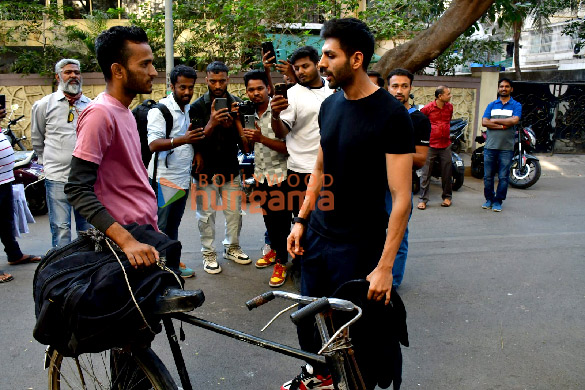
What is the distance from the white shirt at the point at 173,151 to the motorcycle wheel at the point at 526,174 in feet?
21.6

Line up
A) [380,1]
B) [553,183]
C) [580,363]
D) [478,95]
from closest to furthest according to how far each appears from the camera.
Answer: [580,363], [553,183], [380,1], [478,95]

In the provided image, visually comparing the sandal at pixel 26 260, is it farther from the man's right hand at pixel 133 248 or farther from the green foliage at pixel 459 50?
the green foliage at pixel 459 50

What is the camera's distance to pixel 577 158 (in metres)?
12.4

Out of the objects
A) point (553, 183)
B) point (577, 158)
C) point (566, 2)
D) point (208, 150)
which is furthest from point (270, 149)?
point (566, 2)

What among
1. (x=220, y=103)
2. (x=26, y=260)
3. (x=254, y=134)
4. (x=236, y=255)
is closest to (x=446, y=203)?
(x=236, y=255)

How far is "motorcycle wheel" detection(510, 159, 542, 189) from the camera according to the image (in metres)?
8.96

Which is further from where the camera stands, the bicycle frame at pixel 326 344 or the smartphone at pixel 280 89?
the smartphone at pixel 280 89

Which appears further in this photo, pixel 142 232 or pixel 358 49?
pixel 358 49

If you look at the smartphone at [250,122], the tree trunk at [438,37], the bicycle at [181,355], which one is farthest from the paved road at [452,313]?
the tree trunk at [438,37]

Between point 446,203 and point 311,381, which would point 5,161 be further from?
point 446,203

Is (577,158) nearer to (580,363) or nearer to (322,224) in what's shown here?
(580,363)

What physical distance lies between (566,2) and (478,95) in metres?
6.69

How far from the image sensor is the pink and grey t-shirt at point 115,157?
7.01ft

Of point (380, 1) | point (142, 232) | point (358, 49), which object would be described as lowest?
point (142, 232)
